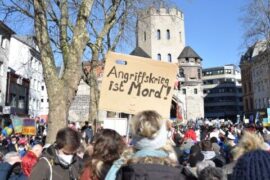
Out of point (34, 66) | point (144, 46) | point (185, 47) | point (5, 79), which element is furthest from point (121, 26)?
point (185, 47)

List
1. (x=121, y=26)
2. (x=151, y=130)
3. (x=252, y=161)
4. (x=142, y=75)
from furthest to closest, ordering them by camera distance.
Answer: (x=121, y=26)
(x=142, y=75)
(x=151, y=130)
(x=252, y=161)

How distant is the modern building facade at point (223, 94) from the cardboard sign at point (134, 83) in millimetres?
110340

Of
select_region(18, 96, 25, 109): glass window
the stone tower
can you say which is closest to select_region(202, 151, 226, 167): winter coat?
select_region(18, 96, 25, 109): glass window

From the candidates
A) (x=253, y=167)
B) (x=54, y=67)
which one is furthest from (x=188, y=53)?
(x=253, y=167)

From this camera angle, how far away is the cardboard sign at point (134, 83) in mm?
7387

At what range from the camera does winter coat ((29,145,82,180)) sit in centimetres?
416

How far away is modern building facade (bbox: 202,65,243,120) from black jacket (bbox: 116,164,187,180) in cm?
11478

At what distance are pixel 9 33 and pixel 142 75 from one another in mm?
35938

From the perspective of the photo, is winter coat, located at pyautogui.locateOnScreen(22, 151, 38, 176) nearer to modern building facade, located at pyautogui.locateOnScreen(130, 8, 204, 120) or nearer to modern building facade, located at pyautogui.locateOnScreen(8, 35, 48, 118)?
modern building facade, located at pyautogui.locateOnScreen(8, 35, 48, 118)

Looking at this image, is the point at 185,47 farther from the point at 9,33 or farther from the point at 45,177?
the point at 45,177

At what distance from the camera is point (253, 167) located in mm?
2262

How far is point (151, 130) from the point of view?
3.07 m

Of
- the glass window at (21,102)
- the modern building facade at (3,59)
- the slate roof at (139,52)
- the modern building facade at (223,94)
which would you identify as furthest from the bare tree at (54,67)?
the modern building facade at (223,94)

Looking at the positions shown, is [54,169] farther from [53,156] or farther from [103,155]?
[103,155]
